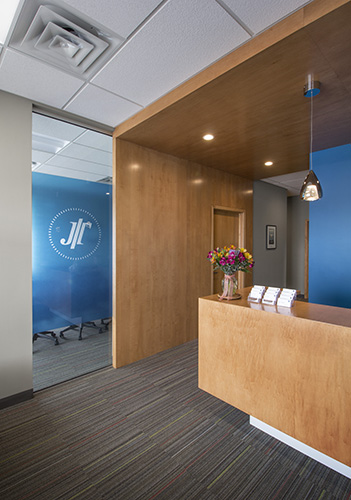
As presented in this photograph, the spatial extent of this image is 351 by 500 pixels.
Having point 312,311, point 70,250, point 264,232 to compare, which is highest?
point 264,232

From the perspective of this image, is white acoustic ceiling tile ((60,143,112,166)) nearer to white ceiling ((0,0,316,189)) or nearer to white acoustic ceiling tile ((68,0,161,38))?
white ceiling ((0,0,316,189))

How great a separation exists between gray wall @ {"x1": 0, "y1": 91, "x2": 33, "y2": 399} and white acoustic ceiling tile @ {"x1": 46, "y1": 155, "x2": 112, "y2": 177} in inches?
13.9

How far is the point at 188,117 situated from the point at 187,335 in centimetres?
306

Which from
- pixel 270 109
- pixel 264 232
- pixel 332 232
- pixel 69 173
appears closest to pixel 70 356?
pixel 69 173

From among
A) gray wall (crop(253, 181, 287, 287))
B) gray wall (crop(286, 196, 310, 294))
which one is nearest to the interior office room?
gray wall (crop(253, 181, 287, 287))

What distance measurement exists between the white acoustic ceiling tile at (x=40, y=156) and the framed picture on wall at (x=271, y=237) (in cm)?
475

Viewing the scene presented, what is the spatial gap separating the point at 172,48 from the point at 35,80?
1.28 metres

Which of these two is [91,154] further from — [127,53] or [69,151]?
[127,53]

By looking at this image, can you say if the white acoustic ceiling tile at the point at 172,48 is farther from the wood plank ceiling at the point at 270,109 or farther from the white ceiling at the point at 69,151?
the white ceiling at the point at 69,151

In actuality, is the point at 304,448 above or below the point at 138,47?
below

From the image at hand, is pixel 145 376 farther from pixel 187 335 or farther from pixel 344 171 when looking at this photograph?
pixel 344 171

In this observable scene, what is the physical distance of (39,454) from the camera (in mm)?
1996

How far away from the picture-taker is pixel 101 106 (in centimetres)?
282

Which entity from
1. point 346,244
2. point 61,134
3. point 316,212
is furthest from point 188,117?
point 346,244
